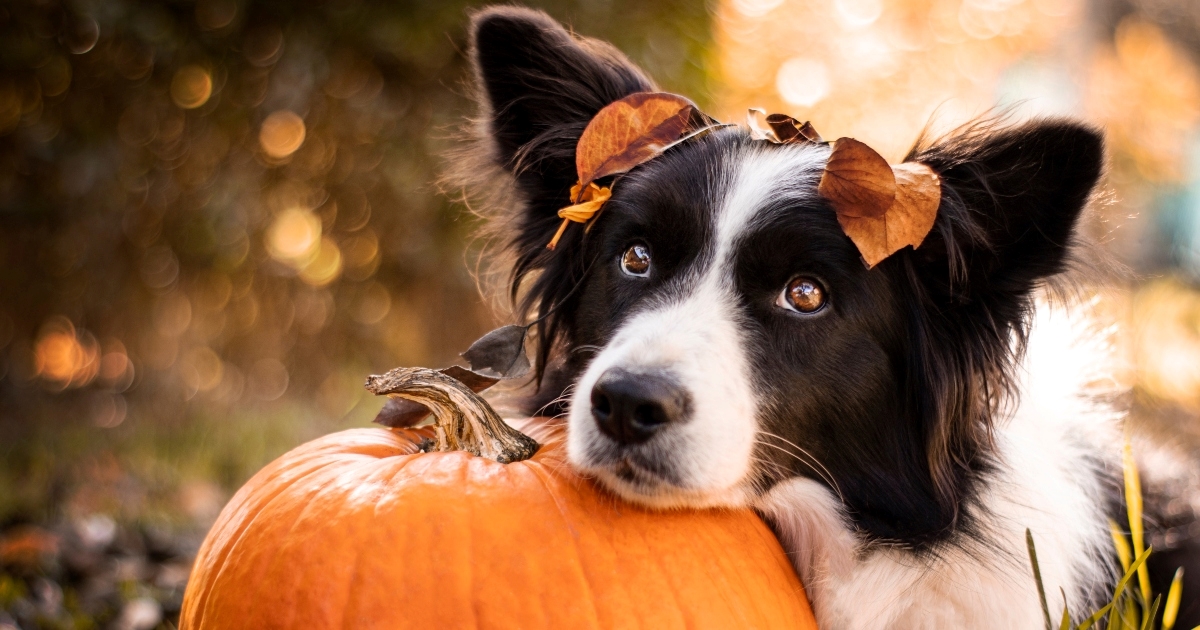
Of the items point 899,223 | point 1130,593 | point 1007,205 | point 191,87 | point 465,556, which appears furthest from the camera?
point 191,87

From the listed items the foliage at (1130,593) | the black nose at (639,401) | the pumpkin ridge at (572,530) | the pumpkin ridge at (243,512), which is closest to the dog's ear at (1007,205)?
the foliage at (1130,593)

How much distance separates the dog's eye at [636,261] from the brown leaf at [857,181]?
47cm

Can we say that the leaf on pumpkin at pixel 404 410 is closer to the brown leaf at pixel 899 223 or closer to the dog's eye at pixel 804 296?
the dog's eye at pixel 804 296

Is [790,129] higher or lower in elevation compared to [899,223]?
higher

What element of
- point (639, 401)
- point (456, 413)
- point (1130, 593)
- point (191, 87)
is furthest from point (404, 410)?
point (191, 87)

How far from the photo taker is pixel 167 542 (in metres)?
3.61

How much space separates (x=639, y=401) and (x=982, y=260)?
992 mm

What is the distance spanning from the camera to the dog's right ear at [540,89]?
8.11 ft

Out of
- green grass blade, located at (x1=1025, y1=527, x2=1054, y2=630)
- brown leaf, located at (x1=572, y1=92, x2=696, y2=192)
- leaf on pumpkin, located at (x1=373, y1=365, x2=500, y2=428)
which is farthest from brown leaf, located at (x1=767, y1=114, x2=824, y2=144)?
green grass blade, located at (x1=1025, y1=527, x2=1054, y2=630)

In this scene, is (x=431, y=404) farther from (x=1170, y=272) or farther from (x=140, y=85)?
(x=1170, y=272)

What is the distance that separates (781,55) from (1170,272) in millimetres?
5145

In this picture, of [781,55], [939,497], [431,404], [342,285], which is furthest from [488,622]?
[781,55]

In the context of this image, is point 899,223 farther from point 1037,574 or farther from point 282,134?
point 282,134

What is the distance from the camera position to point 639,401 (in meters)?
1.75
